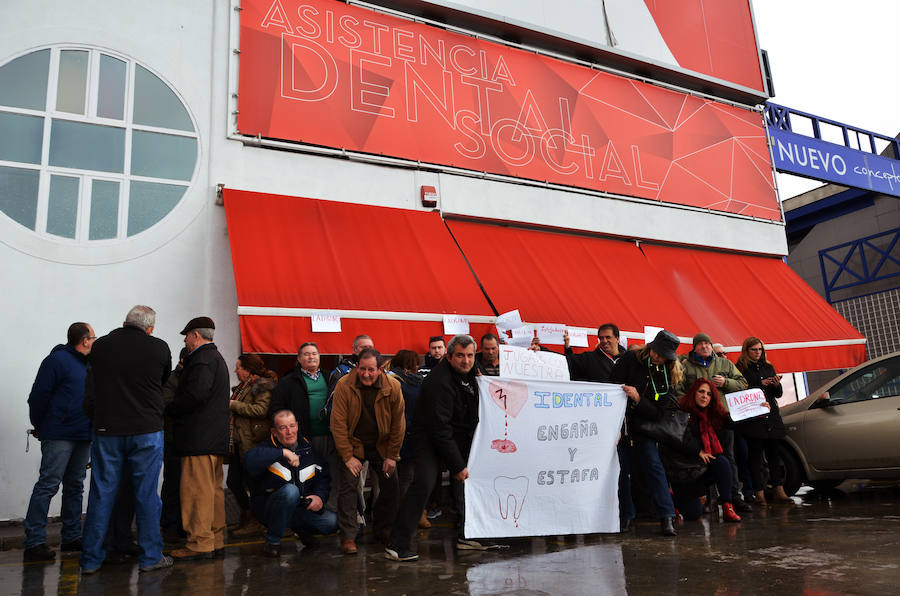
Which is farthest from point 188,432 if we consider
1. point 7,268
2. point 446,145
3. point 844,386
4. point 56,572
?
point 844,386

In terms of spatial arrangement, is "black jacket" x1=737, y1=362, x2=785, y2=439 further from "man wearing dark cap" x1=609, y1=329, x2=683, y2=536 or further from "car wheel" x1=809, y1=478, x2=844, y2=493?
"man wearing dark cap" x1=609, y1=329, x2=683, y2=536

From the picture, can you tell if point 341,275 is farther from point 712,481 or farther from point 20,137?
point 712,481

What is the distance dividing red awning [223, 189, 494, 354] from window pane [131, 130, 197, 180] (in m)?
0.71

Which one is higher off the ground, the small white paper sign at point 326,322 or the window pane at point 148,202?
the window pane at point 148,202

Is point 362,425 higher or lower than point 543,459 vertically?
higher

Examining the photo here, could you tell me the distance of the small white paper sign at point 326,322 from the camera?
26.2 ft

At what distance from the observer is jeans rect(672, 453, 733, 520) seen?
6.72 m

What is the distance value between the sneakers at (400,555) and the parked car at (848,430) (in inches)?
214

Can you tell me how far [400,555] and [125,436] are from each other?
2368 millimetres

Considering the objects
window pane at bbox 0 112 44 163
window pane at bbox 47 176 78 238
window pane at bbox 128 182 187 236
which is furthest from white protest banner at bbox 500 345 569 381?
window pane at bbox 0 112 44 163

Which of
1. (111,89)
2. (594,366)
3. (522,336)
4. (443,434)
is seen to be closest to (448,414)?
(443,434)

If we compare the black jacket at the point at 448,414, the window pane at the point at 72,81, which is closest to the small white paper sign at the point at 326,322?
the black jacket at the point at 448,414

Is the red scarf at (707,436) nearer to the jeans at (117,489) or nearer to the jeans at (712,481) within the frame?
the jeans at (712,481)

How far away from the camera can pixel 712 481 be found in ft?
22.1
